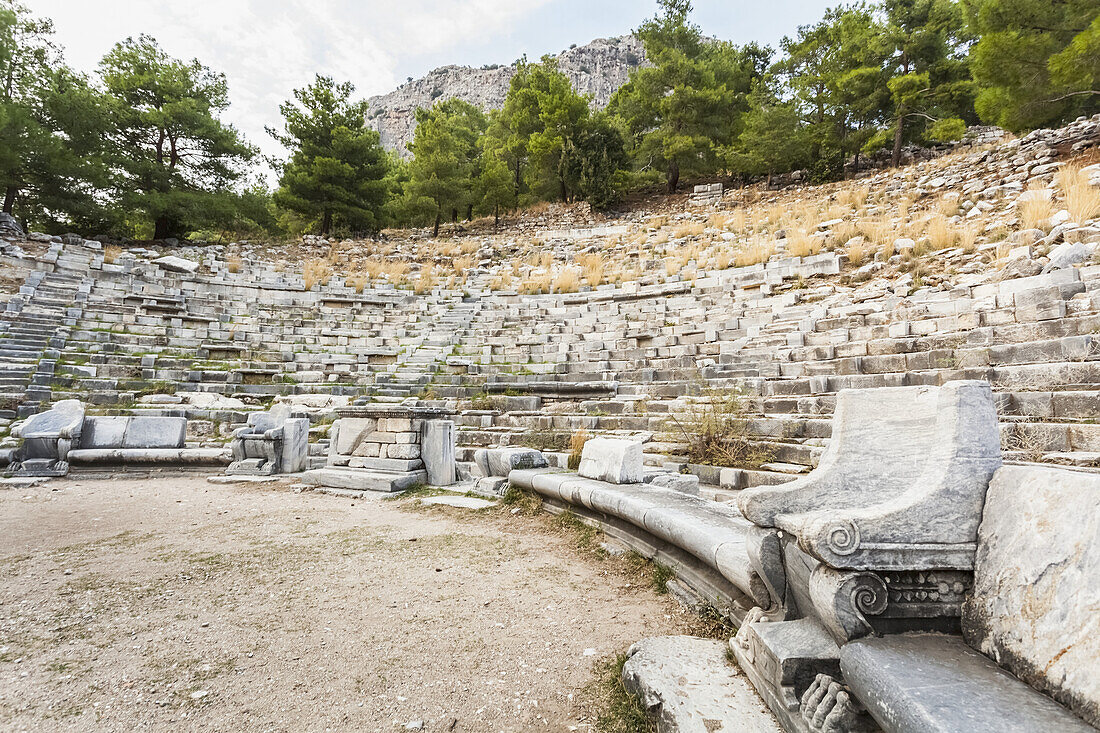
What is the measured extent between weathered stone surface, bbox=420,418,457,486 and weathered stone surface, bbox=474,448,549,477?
0.45 m

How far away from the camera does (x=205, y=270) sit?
1628 cm

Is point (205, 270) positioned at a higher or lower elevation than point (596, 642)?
higher

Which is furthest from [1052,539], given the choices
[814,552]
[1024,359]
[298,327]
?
[298,327]

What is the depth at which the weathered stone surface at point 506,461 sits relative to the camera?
245 inches

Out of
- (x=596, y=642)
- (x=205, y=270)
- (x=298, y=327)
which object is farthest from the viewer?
(x=205, y=270)

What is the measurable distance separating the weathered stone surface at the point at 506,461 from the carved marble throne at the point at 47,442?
22.2 feet

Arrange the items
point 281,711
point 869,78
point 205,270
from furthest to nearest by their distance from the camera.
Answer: point 869,78, point 205,270, point 281,711

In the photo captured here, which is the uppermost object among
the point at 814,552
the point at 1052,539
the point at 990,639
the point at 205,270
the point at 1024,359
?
the point at 205,270

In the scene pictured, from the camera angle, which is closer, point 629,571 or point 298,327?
point 629,571

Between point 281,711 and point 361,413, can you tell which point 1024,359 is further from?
point 361,413

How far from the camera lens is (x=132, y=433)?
8258mm

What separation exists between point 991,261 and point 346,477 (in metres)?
10.6

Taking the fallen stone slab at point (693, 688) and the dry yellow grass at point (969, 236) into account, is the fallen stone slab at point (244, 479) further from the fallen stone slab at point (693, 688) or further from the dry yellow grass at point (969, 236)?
the dry yellow grass at point (969, 236)

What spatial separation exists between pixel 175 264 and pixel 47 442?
10.3 meters
